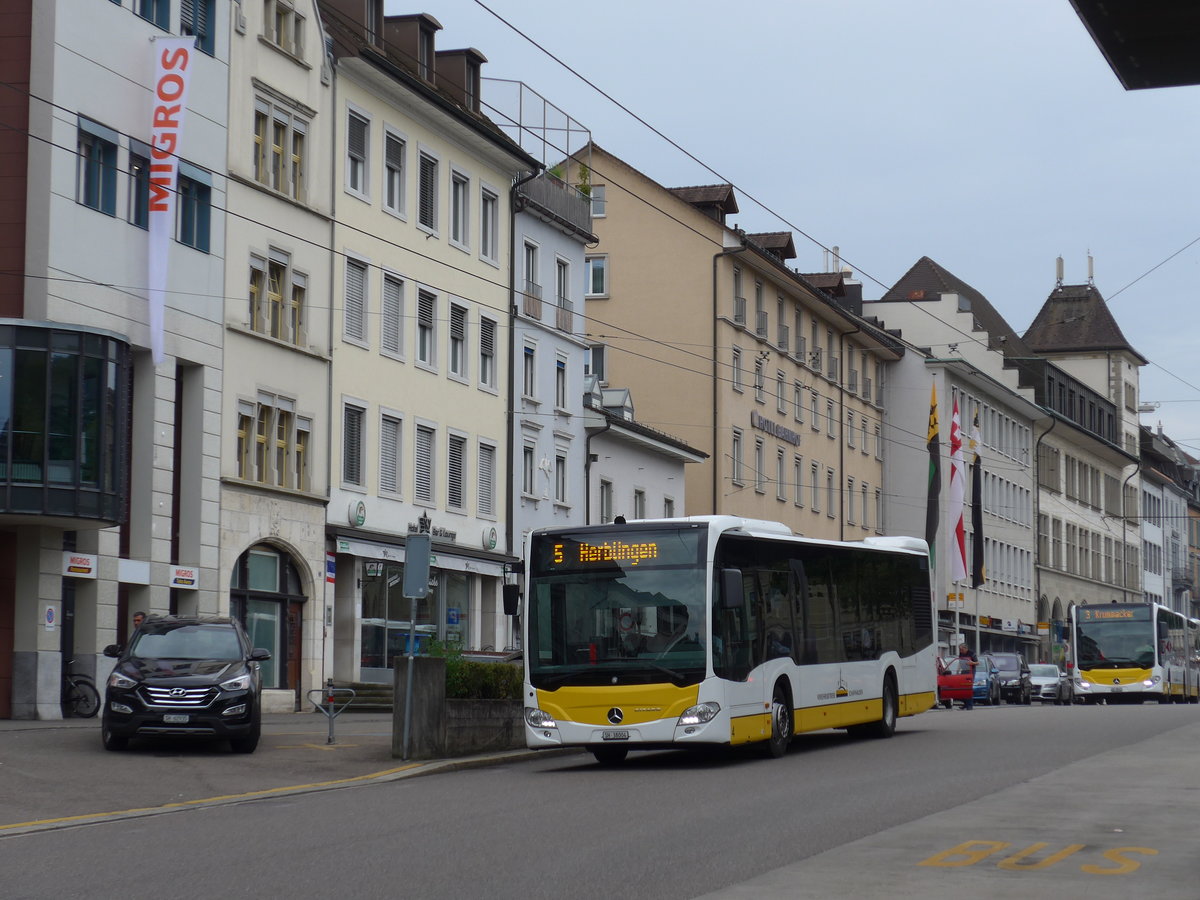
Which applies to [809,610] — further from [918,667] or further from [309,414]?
[309,414]

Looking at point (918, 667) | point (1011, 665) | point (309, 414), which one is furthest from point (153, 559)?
point (1011, 665)

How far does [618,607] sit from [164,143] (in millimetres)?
14710

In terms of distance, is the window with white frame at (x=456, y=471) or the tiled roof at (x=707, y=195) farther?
the tiled roof at (x=707, y=195)

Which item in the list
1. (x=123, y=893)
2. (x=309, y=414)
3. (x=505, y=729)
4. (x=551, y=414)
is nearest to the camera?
(x=123, y=893)

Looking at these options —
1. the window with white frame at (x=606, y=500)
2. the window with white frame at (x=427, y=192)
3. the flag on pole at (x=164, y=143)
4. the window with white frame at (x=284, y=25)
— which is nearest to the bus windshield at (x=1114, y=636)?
the window with white frame at (x=606, y=500)

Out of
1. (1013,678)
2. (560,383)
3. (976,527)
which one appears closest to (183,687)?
(560,383)

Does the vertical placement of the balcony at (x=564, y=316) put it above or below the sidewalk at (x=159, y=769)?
above

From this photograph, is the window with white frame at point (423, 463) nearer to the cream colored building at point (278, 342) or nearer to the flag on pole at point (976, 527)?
the cream colored building at point (278, 342)

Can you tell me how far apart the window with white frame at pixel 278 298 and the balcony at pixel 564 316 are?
12616 millimetres

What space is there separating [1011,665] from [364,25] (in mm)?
32203

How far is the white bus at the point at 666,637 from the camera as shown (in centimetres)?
2214

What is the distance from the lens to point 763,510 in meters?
63.7

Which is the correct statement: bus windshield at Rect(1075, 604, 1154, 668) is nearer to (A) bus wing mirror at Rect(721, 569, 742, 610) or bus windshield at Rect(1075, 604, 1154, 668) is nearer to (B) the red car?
(B) the red car

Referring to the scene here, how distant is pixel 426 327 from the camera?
43.7 meters
